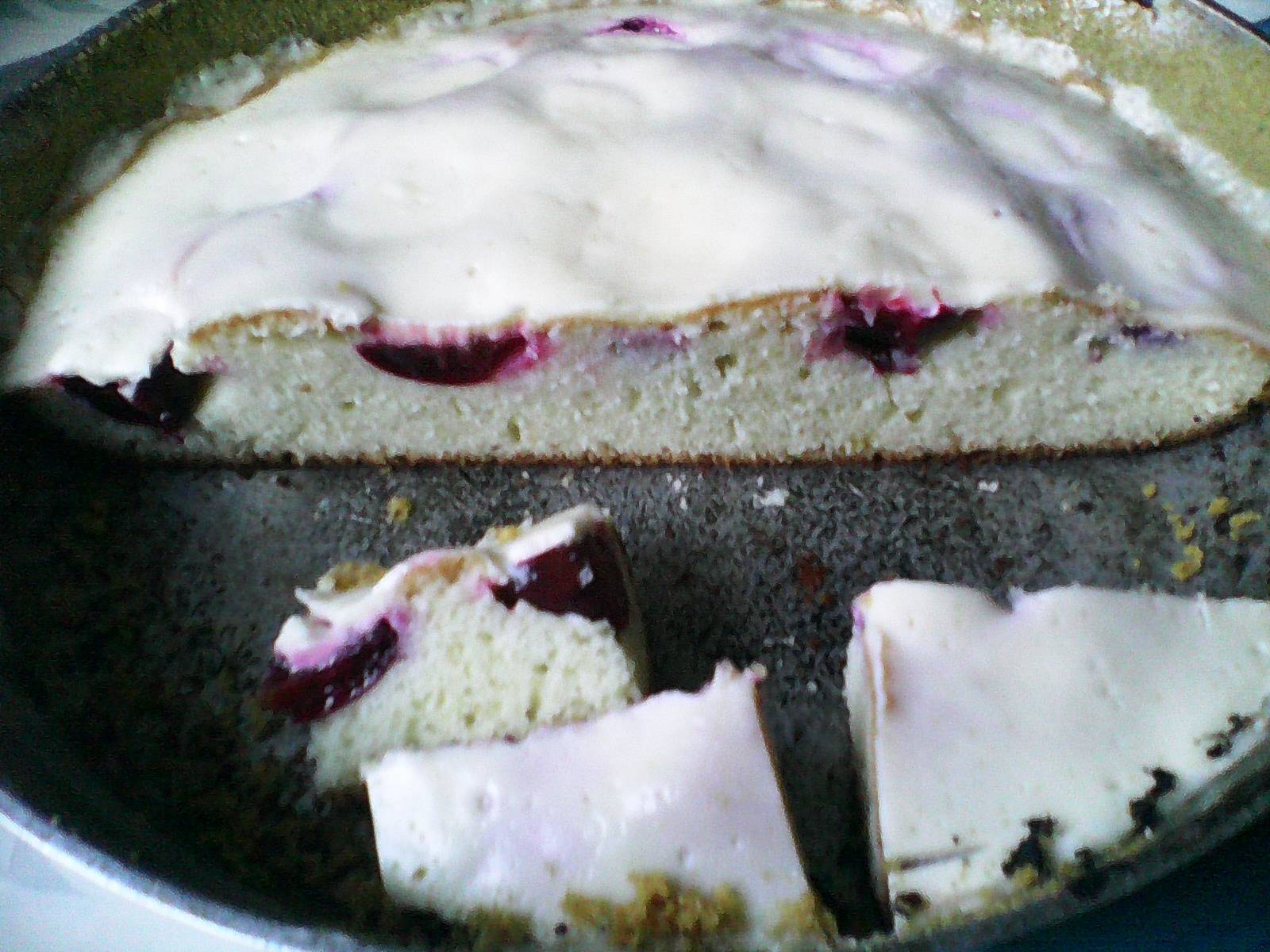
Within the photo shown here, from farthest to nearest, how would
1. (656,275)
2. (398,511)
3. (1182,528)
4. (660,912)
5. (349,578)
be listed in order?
(398,511) < (1182,528) < (656,275) < (349,578) < (660,912)

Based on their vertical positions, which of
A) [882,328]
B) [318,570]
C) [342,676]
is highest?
[882,328]

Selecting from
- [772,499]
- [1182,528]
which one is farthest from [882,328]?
[1182,528]

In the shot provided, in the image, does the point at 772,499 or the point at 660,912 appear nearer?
the point at 660,912

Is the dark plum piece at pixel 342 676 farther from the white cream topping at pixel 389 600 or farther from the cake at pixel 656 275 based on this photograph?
the cake at pixel 656 275

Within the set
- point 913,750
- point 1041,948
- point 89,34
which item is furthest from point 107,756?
point 89,34

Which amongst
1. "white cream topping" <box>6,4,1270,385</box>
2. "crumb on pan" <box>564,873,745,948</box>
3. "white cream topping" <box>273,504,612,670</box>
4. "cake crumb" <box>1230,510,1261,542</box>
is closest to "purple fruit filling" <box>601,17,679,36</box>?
"white cream topping" <box>6,4,1270,385</box>

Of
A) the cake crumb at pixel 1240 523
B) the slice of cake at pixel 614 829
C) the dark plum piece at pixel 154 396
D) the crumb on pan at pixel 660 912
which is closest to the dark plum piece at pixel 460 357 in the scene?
the dark plum piece at pixel 154 396

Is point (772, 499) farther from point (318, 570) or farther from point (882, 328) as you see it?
point (318, 570)
